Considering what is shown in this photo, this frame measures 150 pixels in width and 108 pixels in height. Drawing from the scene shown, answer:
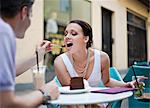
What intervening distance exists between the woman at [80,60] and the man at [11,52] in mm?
760

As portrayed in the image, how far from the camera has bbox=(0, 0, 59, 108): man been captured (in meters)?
1.02

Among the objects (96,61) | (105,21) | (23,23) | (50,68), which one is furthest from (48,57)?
(23,23)

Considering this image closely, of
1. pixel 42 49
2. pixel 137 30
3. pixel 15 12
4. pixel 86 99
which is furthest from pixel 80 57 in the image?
pixel 137 30

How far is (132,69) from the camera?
2574 mm

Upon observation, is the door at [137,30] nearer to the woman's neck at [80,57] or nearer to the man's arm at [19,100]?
the woman's neck at [80,57]

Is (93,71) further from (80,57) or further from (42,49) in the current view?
(42,49)

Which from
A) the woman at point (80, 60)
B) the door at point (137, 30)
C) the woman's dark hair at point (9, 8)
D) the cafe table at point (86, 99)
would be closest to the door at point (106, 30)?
the door at point (137, 30)

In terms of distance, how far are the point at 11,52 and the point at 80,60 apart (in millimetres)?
1292

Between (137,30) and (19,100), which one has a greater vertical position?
(137,30)

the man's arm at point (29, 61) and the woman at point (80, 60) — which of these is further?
the woman at point (80, 60)

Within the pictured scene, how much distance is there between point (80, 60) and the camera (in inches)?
90.5

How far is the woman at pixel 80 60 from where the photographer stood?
2.22m

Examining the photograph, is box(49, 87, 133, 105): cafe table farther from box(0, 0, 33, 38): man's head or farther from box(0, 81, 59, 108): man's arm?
box(0, 0, 33, 38): man's head

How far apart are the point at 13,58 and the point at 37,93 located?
283 mm
